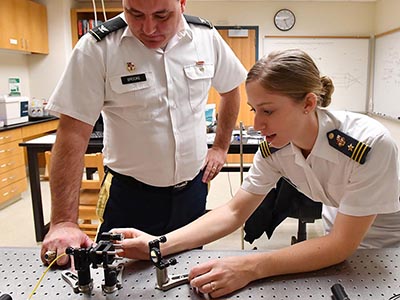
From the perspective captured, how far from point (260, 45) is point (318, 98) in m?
4.55

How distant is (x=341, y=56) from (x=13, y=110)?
169 inches

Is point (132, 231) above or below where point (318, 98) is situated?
below

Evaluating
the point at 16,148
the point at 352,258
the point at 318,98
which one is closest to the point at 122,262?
the point at 352,258

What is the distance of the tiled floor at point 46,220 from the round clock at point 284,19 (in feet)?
8.50

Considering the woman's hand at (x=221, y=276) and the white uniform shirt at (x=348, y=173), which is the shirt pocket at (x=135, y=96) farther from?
the woman's hand at (x=221, y=276)

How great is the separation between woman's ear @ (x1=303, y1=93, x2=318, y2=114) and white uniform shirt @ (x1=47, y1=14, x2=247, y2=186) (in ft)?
1.69

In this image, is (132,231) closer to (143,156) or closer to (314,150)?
(143,156)

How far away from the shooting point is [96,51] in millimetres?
1324

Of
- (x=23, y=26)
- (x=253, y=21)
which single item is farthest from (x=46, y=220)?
(x=253, y=21)

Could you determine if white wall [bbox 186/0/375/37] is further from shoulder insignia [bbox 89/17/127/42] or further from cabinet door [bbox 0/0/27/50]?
shoulder insignia [bbox 89/17/127/42]

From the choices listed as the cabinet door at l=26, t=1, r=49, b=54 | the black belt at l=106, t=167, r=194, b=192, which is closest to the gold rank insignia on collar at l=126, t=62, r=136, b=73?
the black belt at l=106, t=167, r=194, b=192

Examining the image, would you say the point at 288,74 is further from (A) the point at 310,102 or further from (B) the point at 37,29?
(B) the point at 37,29

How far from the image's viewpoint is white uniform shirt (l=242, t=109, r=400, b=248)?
98 cm

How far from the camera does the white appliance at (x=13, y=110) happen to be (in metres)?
3.74
